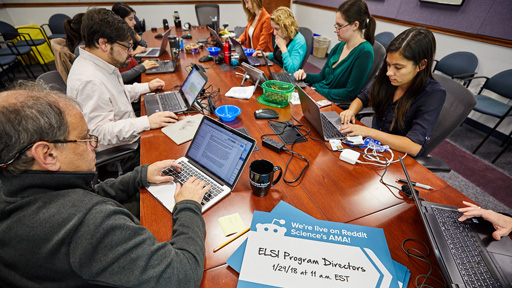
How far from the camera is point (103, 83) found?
1472 millimetres

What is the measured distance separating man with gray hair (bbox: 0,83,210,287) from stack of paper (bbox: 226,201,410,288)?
180 millimetres

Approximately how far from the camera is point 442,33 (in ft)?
10.5

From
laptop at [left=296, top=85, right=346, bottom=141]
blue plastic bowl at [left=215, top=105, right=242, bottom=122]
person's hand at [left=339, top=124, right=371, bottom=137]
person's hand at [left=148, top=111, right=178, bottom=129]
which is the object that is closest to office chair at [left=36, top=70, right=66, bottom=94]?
person's hand at [left=148, top=111, right=178, bottom=129]

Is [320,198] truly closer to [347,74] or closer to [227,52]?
[347,74]

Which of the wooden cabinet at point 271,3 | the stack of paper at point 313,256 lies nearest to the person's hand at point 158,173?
the stack of paper at point 313,256

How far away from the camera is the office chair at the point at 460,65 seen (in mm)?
2822

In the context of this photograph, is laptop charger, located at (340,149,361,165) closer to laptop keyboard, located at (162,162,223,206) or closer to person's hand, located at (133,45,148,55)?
laptop keyboard, located at (162,162,223,206)

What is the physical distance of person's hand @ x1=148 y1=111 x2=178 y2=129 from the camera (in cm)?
145

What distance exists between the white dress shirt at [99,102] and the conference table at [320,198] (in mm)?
142

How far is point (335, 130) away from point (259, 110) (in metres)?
0.53

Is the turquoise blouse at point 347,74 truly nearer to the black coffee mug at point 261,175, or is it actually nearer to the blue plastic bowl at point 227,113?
the blue plastic bowl at point 227,113

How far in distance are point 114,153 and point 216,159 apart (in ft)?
2.54

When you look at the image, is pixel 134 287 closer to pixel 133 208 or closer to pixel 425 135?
pixel 133 208

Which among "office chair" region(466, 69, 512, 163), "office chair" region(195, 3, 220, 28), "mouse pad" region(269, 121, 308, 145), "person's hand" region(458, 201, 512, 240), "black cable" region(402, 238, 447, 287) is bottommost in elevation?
"office chair" region(466, 69, 512, 163)
